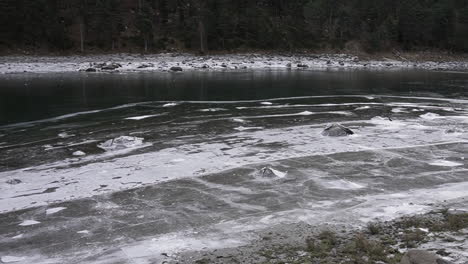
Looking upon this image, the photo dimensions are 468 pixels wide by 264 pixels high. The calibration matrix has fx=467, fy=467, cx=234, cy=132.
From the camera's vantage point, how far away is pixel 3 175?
33.6 feet

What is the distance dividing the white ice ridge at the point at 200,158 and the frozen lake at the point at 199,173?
45mm

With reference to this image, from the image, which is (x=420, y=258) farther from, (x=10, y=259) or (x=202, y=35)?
(x=202, y=35)

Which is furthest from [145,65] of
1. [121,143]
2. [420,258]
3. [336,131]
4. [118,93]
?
[420,258]

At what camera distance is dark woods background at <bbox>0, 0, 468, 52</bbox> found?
2522 inches

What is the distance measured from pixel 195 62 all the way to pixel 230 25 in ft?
54.1

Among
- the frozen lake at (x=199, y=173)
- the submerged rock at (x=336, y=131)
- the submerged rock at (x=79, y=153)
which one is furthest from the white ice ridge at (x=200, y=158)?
the submerged rock at (x=79, y=153)

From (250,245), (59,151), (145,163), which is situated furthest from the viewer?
(59,151)

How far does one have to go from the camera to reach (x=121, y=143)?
516 inches

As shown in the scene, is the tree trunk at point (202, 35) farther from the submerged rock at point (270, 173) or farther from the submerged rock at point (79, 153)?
the submerged rock at point (270, 173)

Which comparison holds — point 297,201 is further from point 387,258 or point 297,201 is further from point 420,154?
point 420,154

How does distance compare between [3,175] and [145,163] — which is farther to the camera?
[145,163]

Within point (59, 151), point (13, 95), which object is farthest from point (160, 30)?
point (59, 151)

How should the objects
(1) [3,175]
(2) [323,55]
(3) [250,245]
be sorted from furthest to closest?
1. (2) [323,55]
2. (1) [3,175]
3. (3) [250,245]

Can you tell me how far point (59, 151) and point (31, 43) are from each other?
184 ft
